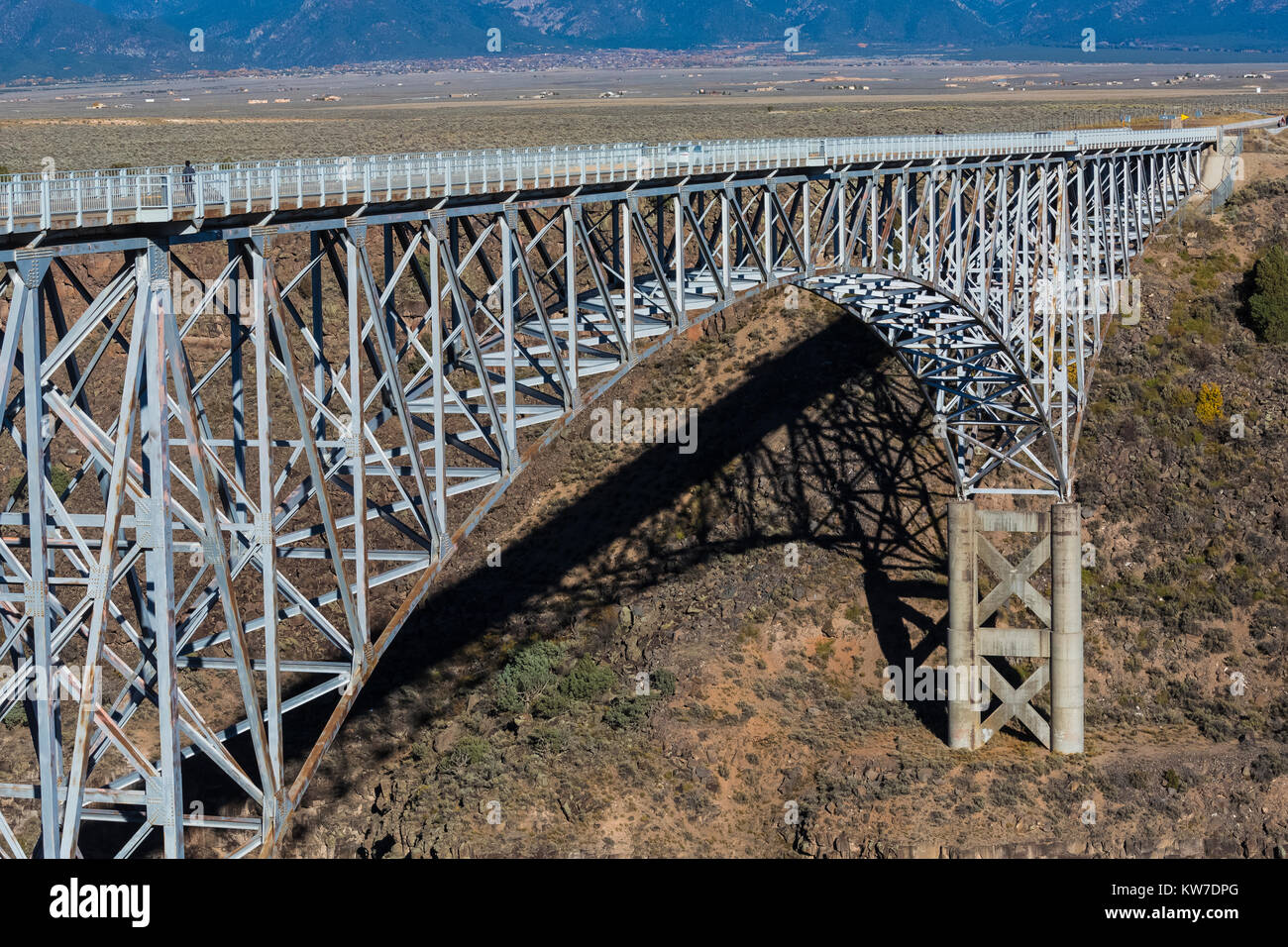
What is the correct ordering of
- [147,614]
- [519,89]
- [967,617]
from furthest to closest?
[519,89] < [967,617] < [147,614]

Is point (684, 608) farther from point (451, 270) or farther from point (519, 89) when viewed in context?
point (519, 89)

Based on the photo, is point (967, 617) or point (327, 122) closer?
point (967, 617)

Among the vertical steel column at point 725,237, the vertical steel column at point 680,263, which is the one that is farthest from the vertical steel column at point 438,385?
the vertical steel column at point 725,237

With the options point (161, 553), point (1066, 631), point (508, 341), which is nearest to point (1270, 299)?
point (1066, 631)

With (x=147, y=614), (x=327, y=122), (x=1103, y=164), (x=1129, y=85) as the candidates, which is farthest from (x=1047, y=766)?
(x=1129, y=85)

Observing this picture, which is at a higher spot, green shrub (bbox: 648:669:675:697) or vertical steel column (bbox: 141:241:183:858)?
vertical steel column (bbox: 141:241:183:858)

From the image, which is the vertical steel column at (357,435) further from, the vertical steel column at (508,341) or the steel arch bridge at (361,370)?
the vertical steel column at (508,341)

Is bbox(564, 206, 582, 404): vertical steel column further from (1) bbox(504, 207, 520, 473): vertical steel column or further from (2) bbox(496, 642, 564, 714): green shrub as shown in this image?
(2) bbox(496, 642, 564, 714): green shrub

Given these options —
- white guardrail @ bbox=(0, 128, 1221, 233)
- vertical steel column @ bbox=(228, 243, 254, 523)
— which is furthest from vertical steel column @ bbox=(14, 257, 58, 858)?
vertical steel column @ bbox=(228, 243, 254, 523)
